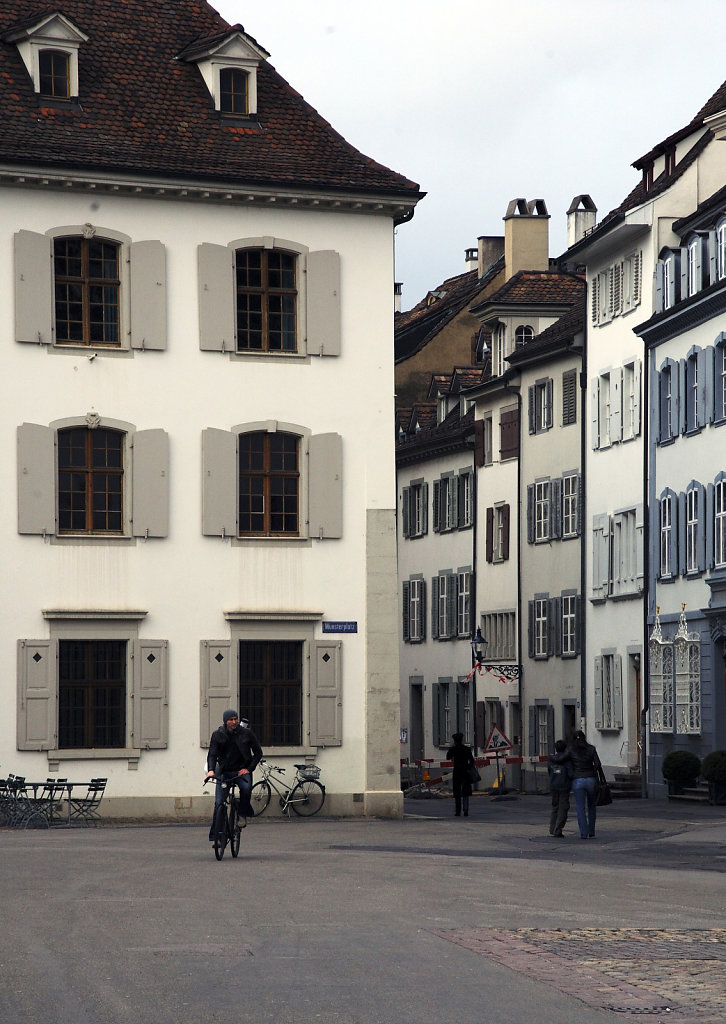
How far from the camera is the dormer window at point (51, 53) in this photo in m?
33.2

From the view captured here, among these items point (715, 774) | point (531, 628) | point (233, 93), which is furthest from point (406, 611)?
point (233, 93)

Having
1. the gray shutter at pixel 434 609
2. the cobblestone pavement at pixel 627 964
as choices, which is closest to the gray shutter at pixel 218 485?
the cobblestone pavement at pixel 627 964

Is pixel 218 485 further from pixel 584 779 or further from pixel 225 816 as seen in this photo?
pixel 225 816

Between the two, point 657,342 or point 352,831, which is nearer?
point 352,831

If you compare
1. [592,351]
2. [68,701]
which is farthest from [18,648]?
[592,351]

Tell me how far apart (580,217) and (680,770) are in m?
31.0

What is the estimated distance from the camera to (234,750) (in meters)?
21.8

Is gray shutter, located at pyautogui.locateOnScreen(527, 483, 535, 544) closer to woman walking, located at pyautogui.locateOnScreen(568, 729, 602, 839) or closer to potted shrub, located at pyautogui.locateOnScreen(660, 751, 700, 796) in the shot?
potted shrub, located at pyautogui.locateOnScreen(660, 751, 700, 796)

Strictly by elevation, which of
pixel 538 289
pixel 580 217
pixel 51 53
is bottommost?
pixel 51 53

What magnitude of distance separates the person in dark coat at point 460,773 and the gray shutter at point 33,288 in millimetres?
10871

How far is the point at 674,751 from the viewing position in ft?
146

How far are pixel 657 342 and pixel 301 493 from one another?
1667 cm

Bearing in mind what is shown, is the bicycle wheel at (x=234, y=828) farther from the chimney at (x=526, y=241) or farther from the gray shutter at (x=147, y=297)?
the chimney at (x=526, y=241)

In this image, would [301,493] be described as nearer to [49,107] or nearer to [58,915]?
[49,107]
